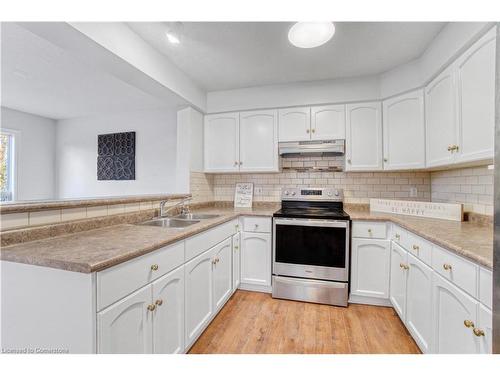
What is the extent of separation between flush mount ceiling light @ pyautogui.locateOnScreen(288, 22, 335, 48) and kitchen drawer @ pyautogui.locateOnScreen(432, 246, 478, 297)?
4.83ft

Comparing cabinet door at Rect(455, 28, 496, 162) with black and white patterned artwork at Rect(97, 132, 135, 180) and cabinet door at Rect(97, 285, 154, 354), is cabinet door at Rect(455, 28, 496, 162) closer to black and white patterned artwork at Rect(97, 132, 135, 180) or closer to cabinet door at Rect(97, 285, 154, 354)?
cabinet door at Rect(97, 285, 154, 354)

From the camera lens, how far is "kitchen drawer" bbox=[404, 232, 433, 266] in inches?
55.1

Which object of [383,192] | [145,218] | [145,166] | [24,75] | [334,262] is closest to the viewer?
[145,218]

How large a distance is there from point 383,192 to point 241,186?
1.69 meters

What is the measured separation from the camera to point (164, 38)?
69.4 inches

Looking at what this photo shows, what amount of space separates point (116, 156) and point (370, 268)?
3.82m

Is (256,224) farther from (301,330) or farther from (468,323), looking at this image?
(468,323)

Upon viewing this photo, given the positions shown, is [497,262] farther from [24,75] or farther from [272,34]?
[24,75]

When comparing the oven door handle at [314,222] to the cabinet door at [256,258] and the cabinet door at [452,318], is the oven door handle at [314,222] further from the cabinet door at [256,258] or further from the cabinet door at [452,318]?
the cabinet door at [452,318]

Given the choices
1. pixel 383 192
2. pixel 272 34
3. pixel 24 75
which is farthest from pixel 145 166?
pixel 383 192

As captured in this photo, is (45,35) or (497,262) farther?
(45,35)

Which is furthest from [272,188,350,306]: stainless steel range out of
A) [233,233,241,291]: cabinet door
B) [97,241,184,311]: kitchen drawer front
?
[97,241,184,311]: kitchen drawer front

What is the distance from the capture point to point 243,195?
119 inches

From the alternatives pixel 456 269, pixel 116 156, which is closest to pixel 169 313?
pixel 456 269
